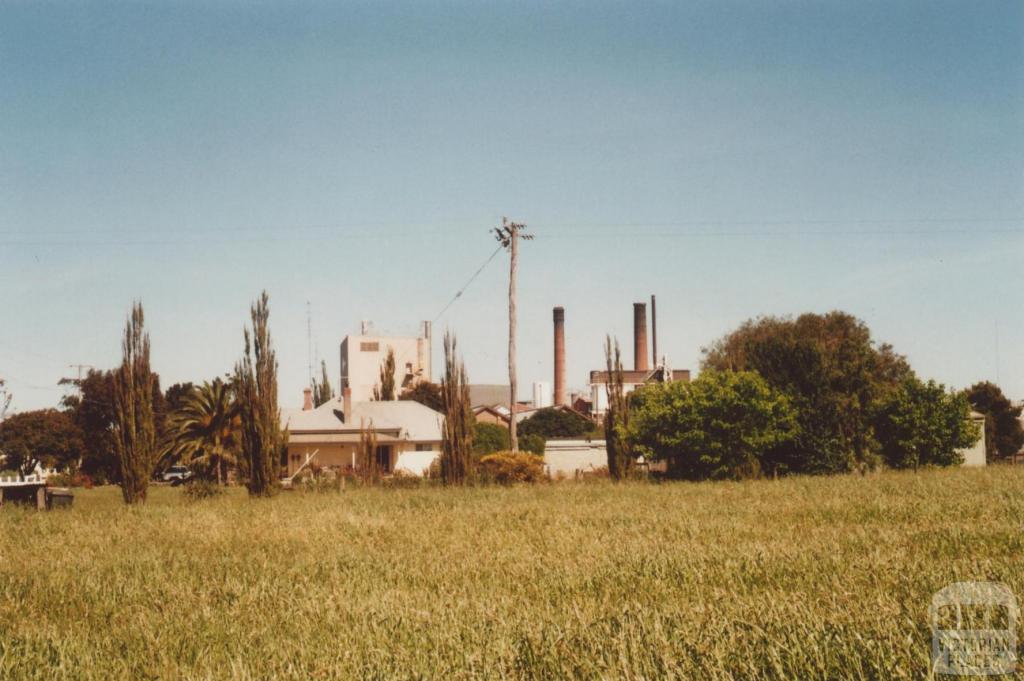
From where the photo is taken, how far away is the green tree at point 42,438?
5266cm

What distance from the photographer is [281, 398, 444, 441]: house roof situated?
49.5 metres

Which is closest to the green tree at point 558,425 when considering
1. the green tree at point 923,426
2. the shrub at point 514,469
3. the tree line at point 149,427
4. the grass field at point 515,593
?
the tree line at point 149,427

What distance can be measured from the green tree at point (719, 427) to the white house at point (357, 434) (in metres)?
21.0

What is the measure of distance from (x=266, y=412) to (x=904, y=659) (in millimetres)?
21165

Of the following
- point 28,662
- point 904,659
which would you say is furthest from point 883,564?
point 28,662

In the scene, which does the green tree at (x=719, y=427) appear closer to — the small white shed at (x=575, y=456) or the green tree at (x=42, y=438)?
the small white shed at (x=575, y=456)

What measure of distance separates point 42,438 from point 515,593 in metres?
55.7

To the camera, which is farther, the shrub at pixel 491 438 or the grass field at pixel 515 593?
the shrub at pixel 491 438

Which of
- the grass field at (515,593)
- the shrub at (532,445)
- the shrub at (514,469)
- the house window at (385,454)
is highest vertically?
the grass field at (515,593)

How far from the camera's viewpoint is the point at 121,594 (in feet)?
24.4

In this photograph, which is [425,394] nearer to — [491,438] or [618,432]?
[491,438]

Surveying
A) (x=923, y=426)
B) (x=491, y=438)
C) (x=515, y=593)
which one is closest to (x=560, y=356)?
(x=491, y=438)

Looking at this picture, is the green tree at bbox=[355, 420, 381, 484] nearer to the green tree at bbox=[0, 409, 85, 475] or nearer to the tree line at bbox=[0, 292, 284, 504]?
the tree line at bbox=[0, 292, 284, 504]

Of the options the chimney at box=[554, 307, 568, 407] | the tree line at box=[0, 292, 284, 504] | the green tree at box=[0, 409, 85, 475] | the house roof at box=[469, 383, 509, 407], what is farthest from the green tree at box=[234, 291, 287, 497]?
the house roof at box=[469, 383, 509, 407]
